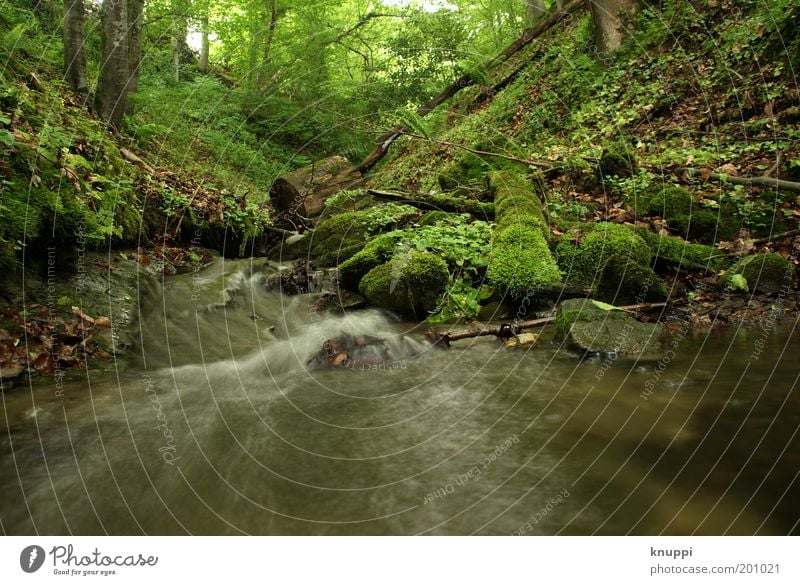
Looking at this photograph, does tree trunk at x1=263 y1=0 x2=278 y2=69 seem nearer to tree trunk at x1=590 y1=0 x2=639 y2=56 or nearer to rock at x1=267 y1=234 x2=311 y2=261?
rock at x1=267 y1=234 x2=311 y2=261

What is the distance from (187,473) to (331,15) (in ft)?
70.8

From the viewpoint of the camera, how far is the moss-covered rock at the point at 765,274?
18.8 ft

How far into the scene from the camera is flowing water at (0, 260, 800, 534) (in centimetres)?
267

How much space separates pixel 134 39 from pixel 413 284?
969 cm

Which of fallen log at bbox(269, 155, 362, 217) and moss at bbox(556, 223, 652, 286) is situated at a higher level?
fallen log at bbox(269, 155, 362, 217)

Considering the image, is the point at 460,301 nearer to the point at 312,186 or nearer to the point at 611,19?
the point at 312,186

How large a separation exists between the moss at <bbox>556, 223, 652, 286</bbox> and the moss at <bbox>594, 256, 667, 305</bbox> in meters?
0.19

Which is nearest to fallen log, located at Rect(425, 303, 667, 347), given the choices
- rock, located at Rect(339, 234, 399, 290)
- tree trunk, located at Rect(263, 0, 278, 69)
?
rock, located at Rect(339, 234, 399, 290)

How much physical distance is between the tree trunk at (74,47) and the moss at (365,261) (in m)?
7.24

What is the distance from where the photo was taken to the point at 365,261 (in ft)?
24.3

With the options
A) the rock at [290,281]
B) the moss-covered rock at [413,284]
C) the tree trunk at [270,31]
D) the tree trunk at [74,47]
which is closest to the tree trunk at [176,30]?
the tree trunk at [270,31]

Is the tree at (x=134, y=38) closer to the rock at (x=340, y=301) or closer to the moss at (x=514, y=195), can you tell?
the rock at (x=340, y=301)

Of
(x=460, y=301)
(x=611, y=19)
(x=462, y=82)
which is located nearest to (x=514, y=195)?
(x=460, y=301)
